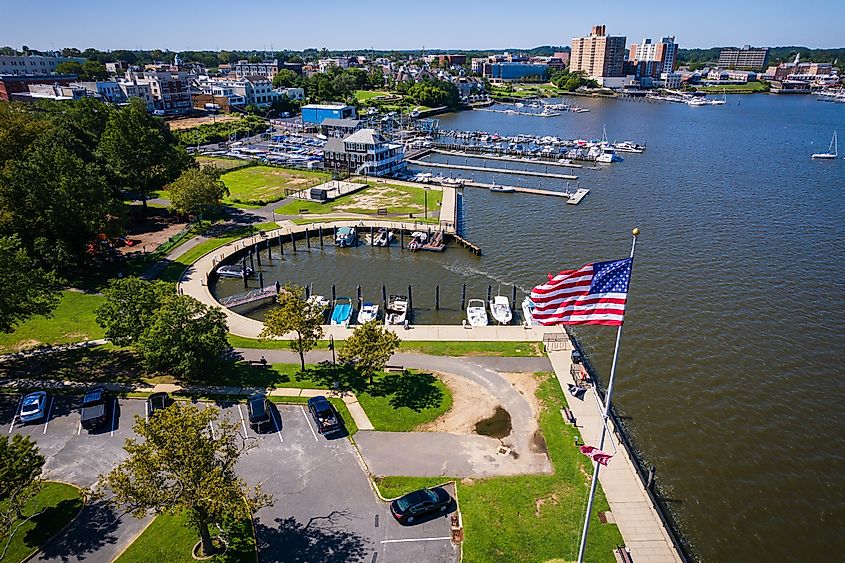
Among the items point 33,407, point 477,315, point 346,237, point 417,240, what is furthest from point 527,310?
point 33,407

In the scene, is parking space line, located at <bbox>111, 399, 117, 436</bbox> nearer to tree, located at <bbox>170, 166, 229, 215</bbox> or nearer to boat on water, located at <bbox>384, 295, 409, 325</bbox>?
boat on water, located at <bbox>384, 295, 409, 325</bbox>

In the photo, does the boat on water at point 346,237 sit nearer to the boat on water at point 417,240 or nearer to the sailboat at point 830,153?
the boat on water at point 417,240

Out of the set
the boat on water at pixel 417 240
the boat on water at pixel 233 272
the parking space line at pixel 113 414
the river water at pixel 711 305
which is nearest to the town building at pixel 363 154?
the river water at pixel 711 305

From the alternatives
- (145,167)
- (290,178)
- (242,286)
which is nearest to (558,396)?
(242,286)

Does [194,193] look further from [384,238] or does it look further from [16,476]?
[16,476]

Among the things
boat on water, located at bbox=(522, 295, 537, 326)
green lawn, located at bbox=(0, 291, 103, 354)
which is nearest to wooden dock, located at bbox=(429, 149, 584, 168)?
boat on water, located at bbox=(522, 295, 537, 326)

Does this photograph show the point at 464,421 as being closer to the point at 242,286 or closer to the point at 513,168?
the point at 242,286
